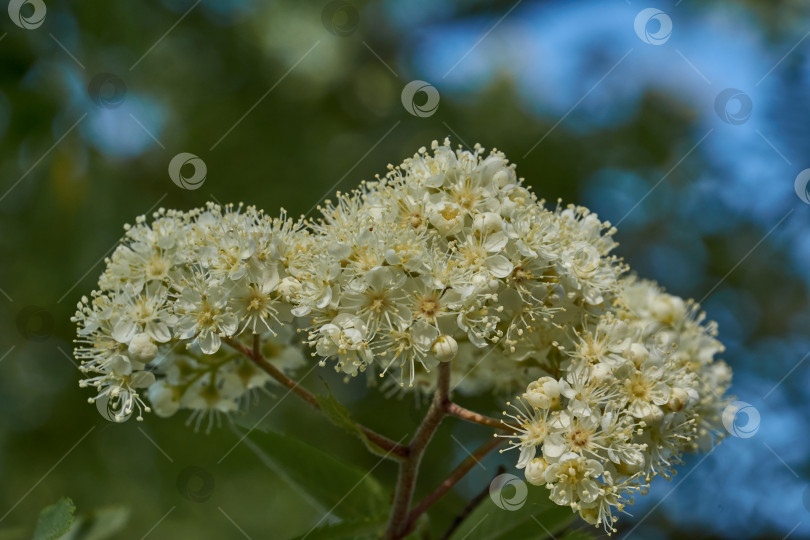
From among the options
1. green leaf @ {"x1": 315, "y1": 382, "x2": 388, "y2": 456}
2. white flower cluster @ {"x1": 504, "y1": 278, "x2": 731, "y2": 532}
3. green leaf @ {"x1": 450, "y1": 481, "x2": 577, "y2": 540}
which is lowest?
green leaf @ {"x1": 315, "y1": 382, "x2": 388, "y2": 456}

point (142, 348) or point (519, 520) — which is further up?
point (519, 520)

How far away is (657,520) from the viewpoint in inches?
152

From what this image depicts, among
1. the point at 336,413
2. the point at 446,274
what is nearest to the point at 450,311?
the point at 446,274

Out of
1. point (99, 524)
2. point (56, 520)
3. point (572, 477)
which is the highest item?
point (572, 477)

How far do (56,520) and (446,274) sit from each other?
1200 mm

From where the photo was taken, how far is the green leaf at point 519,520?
2295mm

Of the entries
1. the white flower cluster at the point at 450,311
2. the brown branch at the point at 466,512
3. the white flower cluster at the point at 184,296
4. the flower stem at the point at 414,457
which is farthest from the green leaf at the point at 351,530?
the white flower cluster at the point at 184,296

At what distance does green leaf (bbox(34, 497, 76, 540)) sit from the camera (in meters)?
2.01

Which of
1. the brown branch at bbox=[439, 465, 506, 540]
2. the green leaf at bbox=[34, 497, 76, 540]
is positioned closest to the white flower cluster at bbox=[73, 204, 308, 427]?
the green leaf at bbox=[34, 497, 76, 540]

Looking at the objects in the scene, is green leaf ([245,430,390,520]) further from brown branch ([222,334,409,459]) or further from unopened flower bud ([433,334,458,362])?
unopened flower bud ([433,334,458,362])

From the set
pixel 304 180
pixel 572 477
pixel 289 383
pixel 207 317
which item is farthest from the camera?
pixel 304 180

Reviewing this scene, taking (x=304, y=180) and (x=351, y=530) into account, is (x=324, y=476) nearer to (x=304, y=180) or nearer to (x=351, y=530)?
(x=351, y=530)

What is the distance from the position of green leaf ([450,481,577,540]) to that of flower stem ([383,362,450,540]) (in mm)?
207

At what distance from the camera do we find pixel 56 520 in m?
2.07
